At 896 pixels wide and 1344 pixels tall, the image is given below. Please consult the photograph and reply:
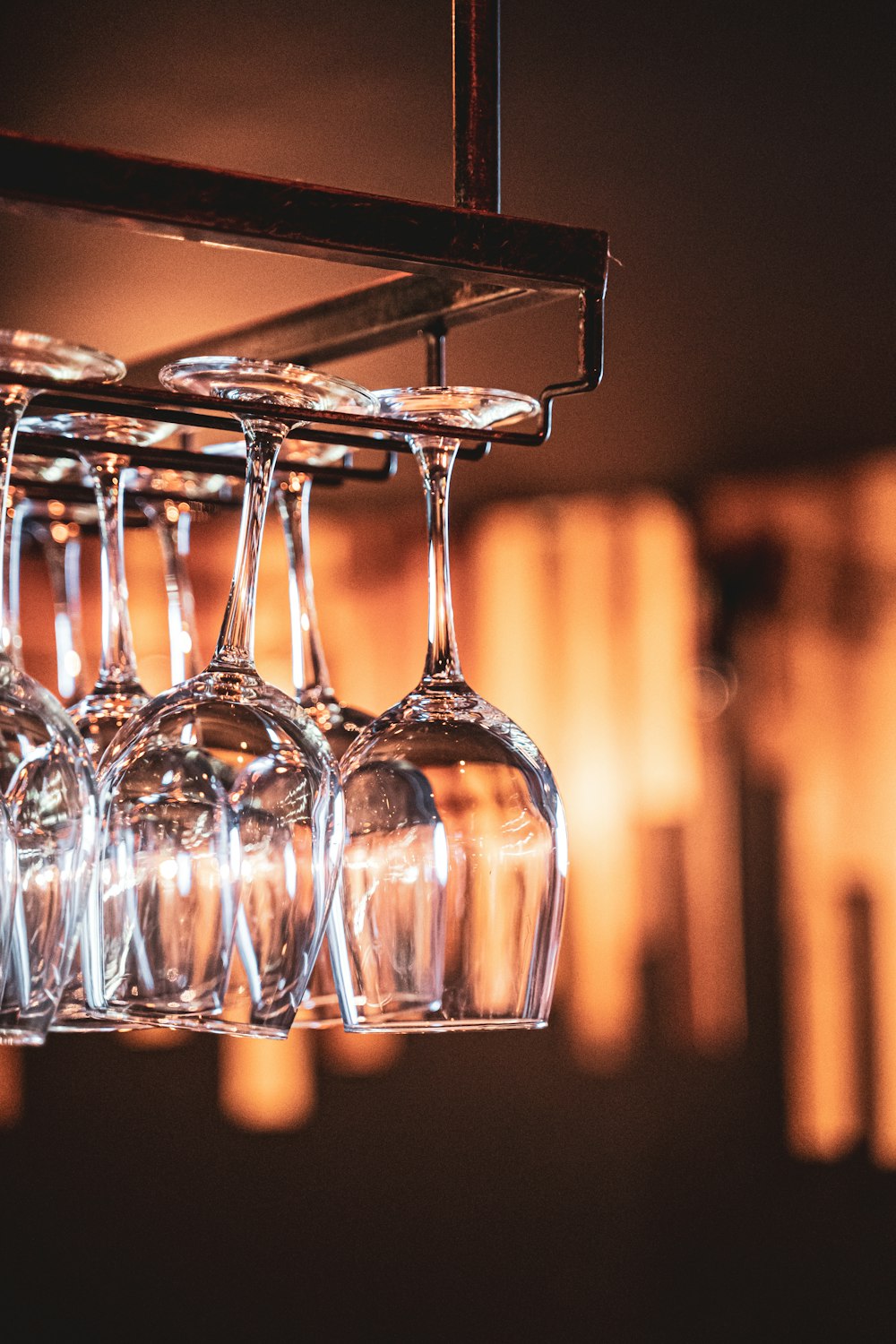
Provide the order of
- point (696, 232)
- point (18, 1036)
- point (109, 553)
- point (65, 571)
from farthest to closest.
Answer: point (696, 232), point (65, 571), point (109, 553), point (18, 1036)

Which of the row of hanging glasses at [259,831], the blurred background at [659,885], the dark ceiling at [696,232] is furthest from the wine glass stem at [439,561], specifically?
the blurred background at [659,885]

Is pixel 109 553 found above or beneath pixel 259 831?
above

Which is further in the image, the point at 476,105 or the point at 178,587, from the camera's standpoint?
the point at 178,587

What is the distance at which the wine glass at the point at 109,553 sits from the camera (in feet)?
1.82

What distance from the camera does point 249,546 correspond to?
0.50m

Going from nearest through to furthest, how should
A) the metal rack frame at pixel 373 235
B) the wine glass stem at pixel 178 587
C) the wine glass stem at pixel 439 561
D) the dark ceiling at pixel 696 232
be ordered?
the metal rack frame at pixel 373 235
the wine glass stem at pixel 439 561
the wine glass stem at pixel 178 587
the dark ceiling at pixel 696 232

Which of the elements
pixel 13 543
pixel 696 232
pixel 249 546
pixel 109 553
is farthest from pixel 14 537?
pixel 696 232

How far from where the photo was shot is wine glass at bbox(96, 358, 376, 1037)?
1.54 ft

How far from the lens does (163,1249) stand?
1.87 meters

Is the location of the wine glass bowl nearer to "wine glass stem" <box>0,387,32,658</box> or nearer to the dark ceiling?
"wine glass stem" <box>0,387,32,658</box>

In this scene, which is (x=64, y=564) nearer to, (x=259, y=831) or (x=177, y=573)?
(x=177, y=573)

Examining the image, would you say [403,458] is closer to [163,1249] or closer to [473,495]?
[473,495]

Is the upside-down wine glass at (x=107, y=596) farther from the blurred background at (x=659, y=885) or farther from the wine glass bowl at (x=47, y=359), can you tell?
the blurred background at (x=659, y=885)

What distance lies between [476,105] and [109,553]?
7.6 inches
